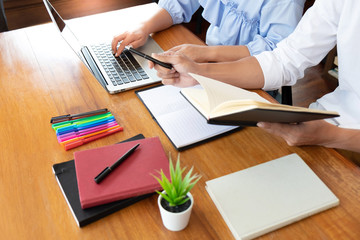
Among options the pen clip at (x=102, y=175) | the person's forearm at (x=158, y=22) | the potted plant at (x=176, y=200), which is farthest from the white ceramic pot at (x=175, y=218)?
the person's forearm at (x=158, y=22)

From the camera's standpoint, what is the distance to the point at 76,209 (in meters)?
0.69

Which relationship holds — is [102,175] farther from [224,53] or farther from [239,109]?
[224,53]

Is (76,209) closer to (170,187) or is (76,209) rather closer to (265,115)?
(170,187)

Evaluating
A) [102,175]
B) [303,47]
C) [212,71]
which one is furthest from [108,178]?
[303,47]

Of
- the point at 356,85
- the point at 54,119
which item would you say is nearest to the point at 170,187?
the point at 54,119

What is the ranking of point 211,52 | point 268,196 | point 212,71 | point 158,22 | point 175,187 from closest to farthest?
1. point 175,187
2. point 268,196
3. point 212,71
4. point 211,52
5. point 158,22

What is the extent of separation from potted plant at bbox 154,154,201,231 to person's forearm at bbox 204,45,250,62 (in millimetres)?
639

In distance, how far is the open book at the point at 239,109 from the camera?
652 mm

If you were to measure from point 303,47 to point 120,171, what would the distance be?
687 mm

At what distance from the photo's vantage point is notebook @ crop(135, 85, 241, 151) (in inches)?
34.5

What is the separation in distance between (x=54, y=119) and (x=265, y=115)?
547 millimetres

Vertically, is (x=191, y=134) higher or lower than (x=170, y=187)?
lower

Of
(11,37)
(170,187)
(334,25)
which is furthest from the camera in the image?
(11,37)

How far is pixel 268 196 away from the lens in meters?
0.72
